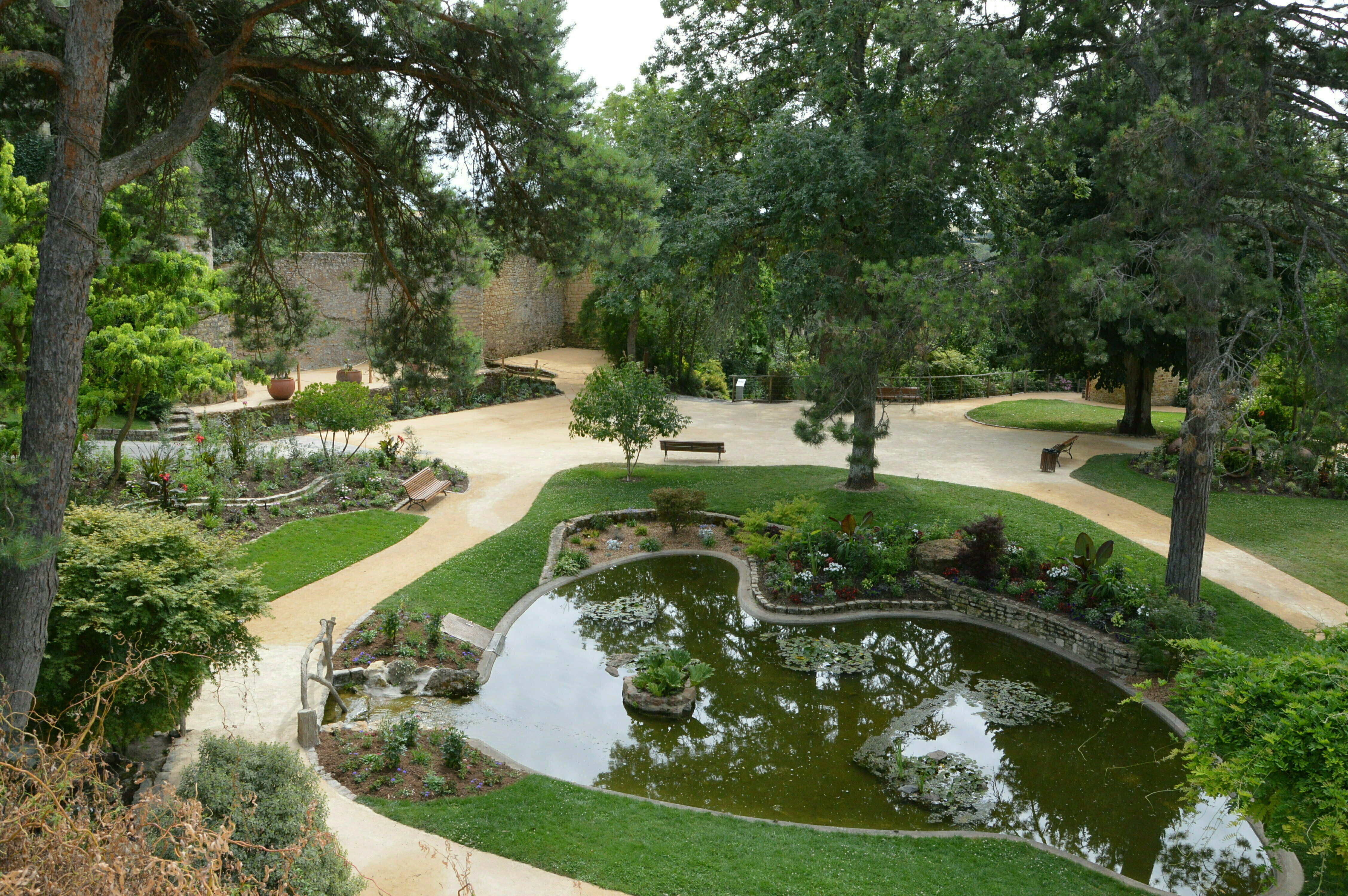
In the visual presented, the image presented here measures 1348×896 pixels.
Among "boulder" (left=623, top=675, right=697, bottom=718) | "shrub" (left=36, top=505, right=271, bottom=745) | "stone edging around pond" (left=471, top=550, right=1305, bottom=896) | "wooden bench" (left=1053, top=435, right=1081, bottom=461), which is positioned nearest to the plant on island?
"boulder" (left=623, top=675, right=697, bottom=718)

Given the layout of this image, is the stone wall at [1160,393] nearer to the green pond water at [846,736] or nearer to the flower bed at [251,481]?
the green pond water at [846,736]

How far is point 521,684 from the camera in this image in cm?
1045

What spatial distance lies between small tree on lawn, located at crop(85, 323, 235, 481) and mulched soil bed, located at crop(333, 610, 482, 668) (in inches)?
190

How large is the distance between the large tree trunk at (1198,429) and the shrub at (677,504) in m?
6.87

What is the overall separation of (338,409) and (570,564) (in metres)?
5.76

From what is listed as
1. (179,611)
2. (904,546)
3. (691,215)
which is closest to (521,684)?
(179,611)

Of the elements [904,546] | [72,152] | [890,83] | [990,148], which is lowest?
[904,546]

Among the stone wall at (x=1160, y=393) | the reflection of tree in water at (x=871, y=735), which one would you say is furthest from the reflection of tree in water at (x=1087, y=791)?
the stone wall at (x=1160, y=393)

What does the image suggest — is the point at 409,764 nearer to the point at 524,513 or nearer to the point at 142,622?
the point at 142,622

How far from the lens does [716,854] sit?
709 cm

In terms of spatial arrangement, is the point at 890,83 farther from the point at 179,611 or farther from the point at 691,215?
the point at 179,611

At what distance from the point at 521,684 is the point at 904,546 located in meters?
5.94

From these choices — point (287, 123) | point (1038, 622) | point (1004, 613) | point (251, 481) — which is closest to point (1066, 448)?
point (1004, 613)

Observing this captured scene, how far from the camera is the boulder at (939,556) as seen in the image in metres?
13.1
